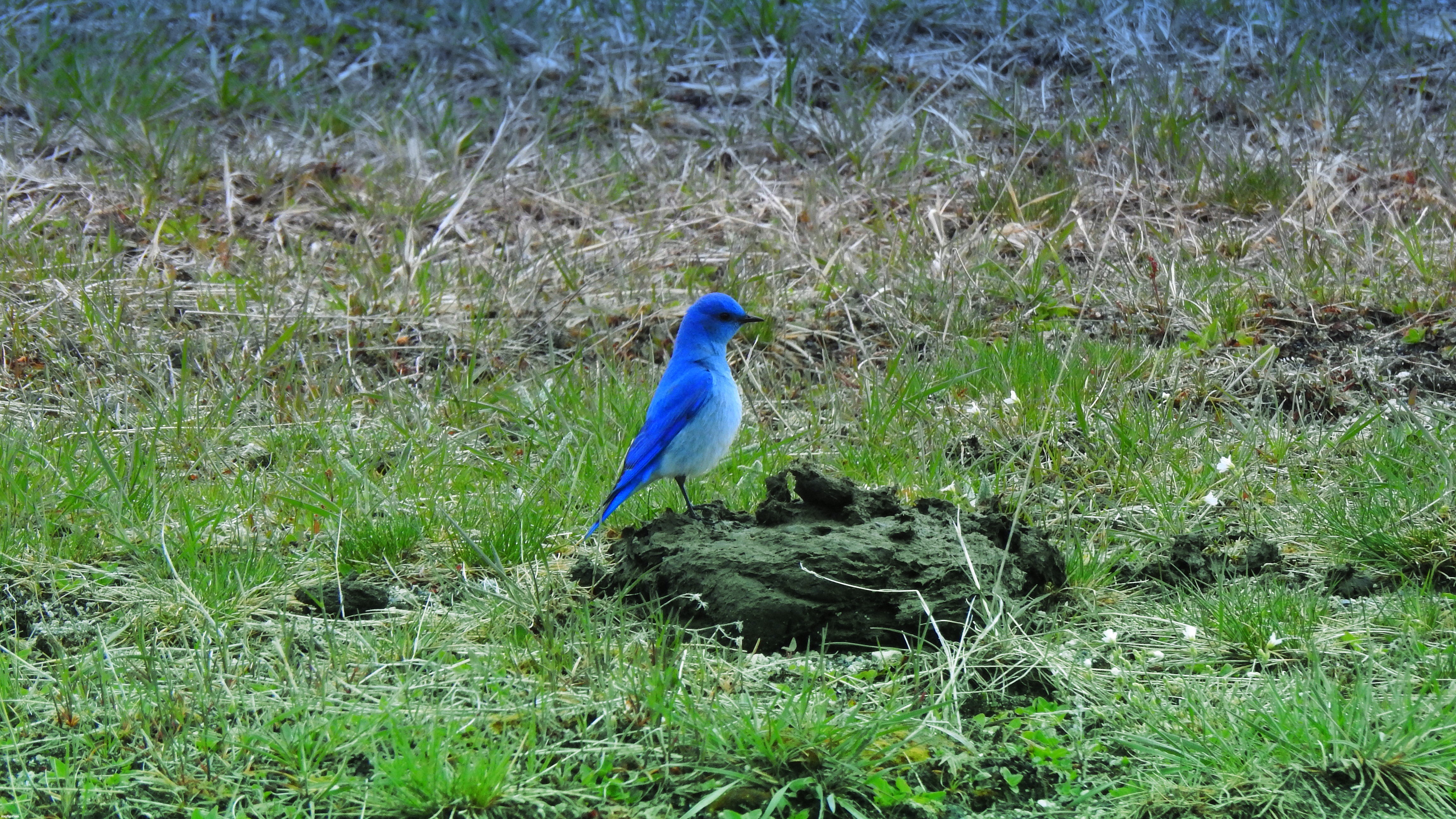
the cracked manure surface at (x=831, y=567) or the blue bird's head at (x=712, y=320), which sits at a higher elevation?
the blue bird's head at (x=712, y=320)

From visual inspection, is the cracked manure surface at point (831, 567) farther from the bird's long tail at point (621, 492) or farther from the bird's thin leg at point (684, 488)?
Answer: the bird's thin leg at point (684, 488)

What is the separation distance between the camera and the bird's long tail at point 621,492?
11.3 ft

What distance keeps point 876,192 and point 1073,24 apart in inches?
115

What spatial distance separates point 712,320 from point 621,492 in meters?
0.78

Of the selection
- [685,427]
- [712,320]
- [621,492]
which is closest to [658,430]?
[685,427]

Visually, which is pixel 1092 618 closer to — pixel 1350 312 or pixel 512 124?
pixel 1350 312

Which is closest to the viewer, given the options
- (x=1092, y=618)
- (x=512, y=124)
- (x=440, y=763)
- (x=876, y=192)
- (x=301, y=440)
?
(x=440, y=763)

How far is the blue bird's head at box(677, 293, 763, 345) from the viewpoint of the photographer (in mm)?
4043

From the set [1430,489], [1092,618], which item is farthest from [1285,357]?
[1092,618]

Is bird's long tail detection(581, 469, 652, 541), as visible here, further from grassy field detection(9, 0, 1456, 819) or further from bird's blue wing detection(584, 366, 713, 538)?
grassy field detection(9, 0, 1456, 819)

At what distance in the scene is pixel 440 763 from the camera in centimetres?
226

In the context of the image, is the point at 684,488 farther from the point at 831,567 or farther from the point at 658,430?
the point at 831,567

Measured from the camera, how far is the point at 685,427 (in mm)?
3615

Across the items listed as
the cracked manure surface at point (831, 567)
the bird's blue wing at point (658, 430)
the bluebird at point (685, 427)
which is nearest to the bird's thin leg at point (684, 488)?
the bluebird at point (685, 427)
